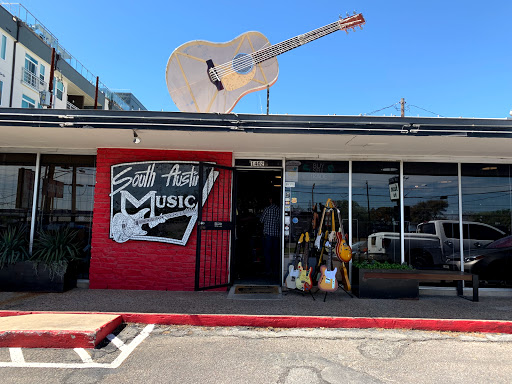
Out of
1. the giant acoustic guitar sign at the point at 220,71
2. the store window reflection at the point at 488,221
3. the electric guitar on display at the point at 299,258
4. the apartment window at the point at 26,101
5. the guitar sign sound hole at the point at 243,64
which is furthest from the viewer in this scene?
the apartment window at the point at 26,101

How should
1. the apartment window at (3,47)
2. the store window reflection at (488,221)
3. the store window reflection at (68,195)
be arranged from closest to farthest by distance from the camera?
1. the store window reflection at (488,221)
2. the store window reflection at (68,195)
3. the apartment window at (3,47)

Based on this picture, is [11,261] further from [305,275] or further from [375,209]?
[375,209]

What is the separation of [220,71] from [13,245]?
615 centimetres

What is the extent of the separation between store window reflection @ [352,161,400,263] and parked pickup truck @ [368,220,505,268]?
0.07ft

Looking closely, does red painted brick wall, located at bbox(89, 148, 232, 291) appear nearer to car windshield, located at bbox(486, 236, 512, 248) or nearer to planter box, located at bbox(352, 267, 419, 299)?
planter box, located at bbox(352, 267, 419, 299)

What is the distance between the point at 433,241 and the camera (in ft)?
25.4

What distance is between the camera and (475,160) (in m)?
7.82

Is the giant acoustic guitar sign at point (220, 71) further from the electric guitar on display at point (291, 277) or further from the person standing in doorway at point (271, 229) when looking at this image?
the electric guitar on display at point (291, 277)

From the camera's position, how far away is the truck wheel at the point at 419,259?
771 cm

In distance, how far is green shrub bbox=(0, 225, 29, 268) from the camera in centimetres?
716

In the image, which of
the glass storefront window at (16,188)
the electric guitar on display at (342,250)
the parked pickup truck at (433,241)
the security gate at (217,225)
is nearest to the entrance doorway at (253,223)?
the security gate at (217,225)

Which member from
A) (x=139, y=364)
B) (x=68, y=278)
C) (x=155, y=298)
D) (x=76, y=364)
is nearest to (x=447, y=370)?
(x=139, y=364)

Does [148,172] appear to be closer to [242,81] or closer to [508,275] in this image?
[242,81]

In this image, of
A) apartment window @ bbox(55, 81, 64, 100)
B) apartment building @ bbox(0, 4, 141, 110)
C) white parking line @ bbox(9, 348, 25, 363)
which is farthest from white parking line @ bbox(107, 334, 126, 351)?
apartment window @ bbox(55, 81, 64, 100)
